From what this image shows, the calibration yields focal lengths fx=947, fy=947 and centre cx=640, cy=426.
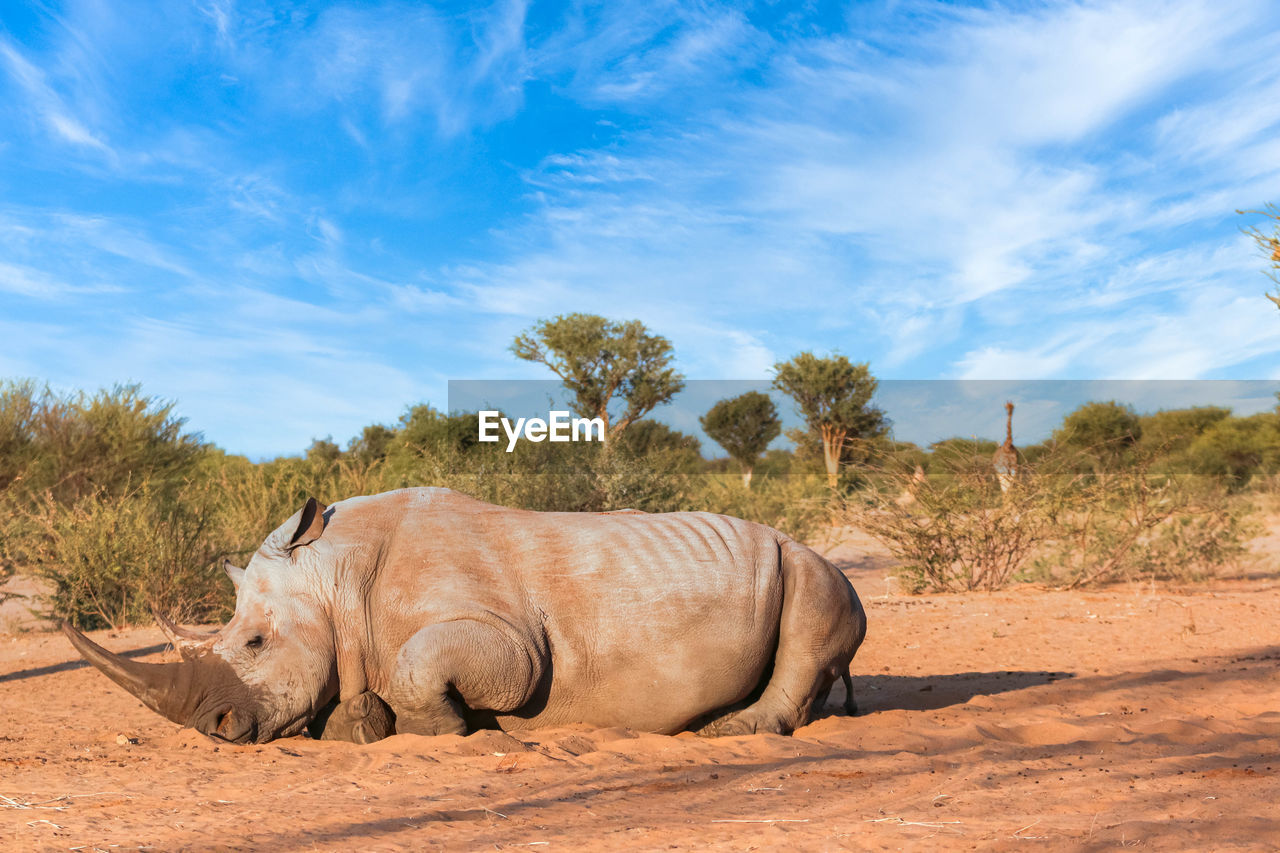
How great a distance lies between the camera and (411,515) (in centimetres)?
498

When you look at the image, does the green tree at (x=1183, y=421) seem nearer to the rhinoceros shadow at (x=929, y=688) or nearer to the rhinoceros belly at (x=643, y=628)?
the rhinoceros shadow at (x=929, y=688)

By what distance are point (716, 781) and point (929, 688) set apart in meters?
3.52

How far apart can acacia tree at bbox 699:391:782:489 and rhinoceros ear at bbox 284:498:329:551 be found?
151ft

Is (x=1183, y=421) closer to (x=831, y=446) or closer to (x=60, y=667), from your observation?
(x=831, y=446)

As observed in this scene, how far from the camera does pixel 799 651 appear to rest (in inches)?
194

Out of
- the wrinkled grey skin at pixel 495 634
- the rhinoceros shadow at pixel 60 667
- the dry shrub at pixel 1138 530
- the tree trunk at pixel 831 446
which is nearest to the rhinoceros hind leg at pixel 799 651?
the wrinkled grey skin at pixel 495 634

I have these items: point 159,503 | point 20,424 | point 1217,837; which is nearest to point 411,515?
point 1217,837

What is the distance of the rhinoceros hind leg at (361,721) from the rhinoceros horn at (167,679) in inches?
24.9

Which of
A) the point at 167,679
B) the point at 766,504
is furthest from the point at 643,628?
the point at 766,504

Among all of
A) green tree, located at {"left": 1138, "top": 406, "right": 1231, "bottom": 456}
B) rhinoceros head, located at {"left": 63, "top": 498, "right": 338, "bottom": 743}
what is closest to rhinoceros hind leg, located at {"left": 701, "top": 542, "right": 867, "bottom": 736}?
rhinoceros head, located at {"left": 63, "top": 498, "right": 338, "bottom": 743}

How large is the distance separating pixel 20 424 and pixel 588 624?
17.2m

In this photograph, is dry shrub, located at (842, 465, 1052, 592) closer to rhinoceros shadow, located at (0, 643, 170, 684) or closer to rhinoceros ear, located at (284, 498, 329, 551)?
rhinoceros shadow, located at (0, 643, 170, 684)

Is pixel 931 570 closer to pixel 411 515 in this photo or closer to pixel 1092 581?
pixel 1092 581

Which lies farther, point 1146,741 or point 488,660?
point 1146,741
